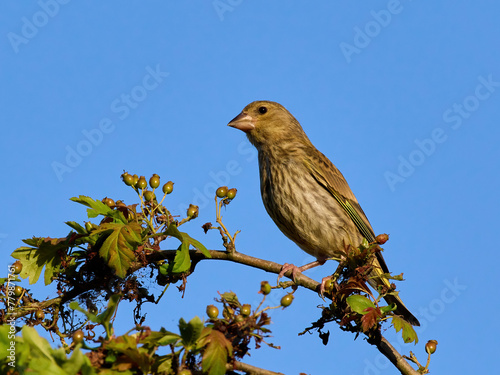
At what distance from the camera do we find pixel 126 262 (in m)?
3.56

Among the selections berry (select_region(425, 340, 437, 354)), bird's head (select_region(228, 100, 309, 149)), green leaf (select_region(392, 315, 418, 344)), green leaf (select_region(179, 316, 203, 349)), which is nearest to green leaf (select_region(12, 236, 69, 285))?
green leaf (select_region(179, 316, 203, 349))

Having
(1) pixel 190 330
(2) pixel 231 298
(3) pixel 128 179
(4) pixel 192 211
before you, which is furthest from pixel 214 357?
(3) pixel 128 179

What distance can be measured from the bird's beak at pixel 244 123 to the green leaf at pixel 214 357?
199 inches

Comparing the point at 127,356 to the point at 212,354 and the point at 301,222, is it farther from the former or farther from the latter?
the point at 301,222

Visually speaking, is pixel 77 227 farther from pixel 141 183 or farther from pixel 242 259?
pixel 242 259

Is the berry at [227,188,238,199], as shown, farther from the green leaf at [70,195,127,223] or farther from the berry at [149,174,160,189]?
the green leaf at [70,195,127,223]

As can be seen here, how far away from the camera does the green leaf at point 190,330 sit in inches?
97.7

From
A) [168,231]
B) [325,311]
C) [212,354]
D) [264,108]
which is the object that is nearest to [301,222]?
[264,108]

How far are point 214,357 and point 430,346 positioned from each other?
1680 millimetres

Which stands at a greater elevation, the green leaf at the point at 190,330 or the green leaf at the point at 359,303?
the green leaf at the point at 359,303

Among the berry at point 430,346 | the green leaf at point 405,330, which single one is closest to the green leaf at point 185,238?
the green leaf at point 405,330

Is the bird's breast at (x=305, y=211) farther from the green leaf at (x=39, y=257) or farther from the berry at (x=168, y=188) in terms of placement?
the green leaf at (x=39, y=257)

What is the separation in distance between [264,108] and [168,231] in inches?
170

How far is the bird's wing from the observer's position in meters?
6.77
